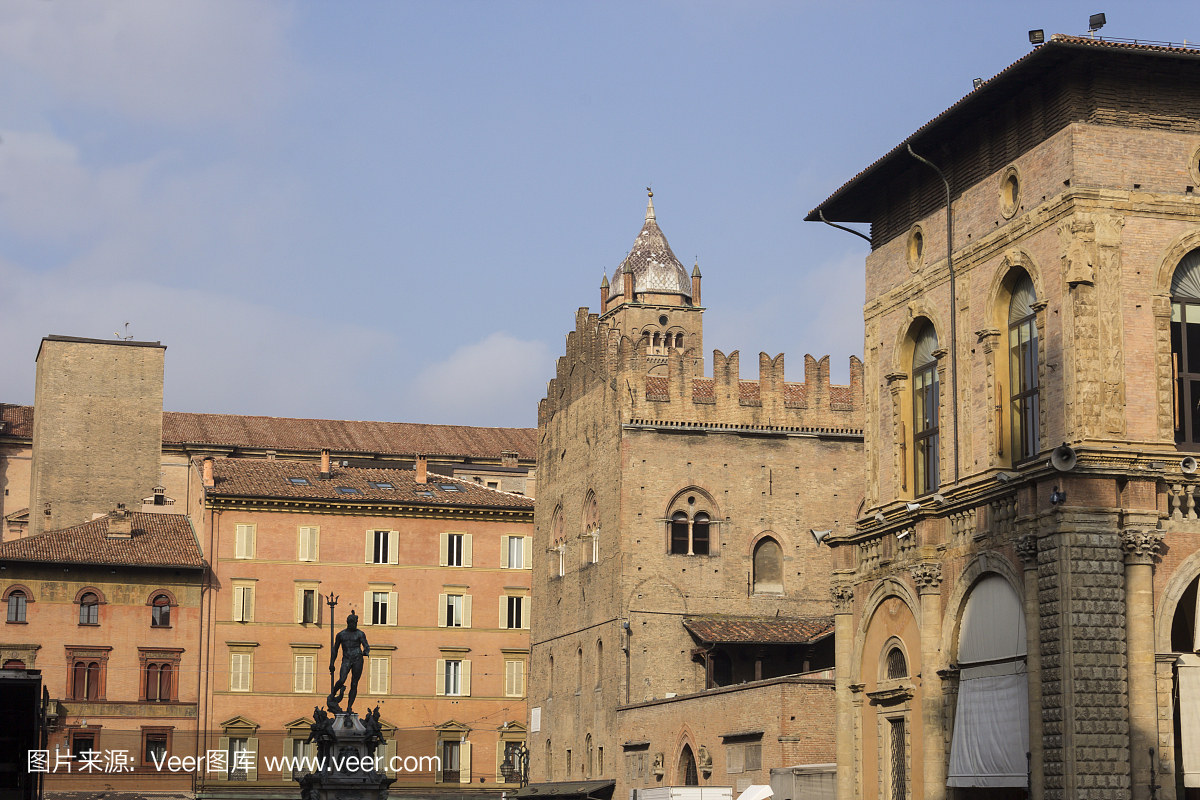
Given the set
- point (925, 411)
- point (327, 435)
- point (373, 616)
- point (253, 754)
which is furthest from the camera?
point (327, 435)

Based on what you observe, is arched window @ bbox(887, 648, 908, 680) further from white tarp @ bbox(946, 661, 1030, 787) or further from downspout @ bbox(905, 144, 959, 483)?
downspout @ bbox(905, 144, 959, 483)

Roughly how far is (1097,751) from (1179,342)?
6.15 metres

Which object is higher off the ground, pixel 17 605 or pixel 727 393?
pixel 727 393

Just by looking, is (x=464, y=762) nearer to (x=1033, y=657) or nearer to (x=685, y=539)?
(x=685, y=539)

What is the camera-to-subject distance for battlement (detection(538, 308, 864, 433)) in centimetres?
5166

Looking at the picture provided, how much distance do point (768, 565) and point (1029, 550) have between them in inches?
1087

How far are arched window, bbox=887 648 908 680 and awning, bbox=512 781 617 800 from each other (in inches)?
887

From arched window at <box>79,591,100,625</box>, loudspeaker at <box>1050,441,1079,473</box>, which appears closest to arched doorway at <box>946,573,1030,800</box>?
loudspeaker at <box>1050,441,1079,473</box>

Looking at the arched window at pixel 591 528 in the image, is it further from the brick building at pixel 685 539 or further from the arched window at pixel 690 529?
the arched window at pixel 690 529

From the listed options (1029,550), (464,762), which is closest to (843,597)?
(1029,550)

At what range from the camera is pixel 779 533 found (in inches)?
2020

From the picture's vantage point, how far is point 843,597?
3038 centimetres

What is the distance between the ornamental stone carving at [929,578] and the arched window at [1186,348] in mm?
4372

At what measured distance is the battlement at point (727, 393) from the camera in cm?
5166
